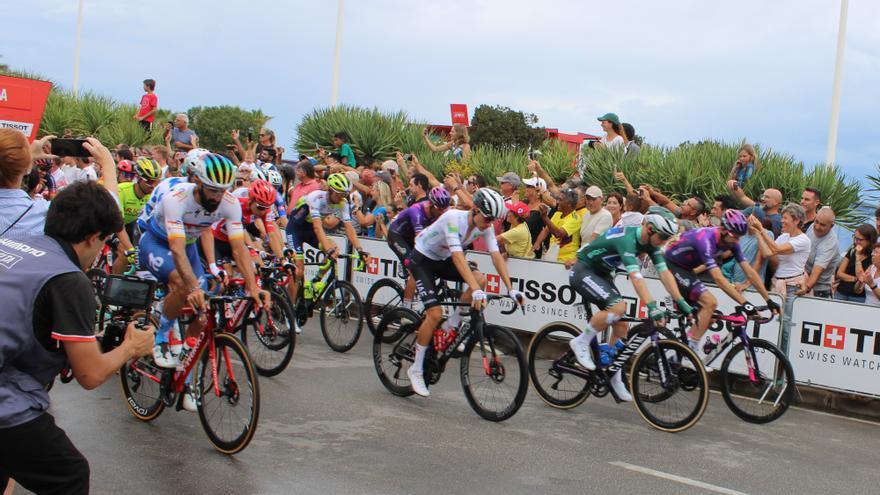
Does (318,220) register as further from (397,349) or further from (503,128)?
(503,128)

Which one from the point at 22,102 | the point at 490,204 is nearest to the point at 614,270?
the point at 490,204

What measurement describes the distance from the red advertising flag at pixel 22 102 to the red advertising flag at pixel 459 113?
436 inches

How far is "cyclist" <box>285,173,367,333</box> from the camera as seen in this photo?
11117 millimetres

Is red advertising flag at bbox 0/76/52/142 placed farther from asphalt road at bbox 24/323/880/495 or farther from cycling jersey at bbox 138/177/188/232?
asphalt road at bbox 24/323/880/495

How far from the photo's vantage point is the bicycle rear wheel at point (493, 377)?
7.84m

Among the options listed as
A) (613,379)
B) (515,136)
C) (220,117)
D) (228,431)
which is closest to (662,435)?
(613,379)

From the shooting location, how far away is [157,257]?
24.5ft

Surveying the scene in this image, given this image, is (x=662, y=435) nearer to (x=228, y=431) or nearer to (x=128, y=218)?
(x=228, y=431)

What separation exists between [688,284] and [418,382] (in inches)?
116

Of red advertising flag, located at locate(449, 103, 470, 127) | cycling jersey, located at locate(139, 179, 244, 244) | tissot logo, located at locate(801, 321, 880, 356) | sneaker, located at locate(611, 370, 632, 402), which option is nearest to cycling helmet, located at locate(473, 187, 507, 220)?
sneaker, located at locate(611, 370, 632, 402)

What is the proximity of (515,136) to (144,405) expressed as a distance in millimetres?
48601

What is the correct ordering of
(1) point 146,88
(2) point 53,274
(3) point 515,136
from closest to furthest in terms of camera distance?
(2) point 53,274 → (1) point 146,88 → (3) point 515,136

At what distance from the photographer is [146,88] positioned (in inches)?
961

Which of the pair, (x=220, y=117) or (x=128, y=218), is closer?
(x=128, y=218)
